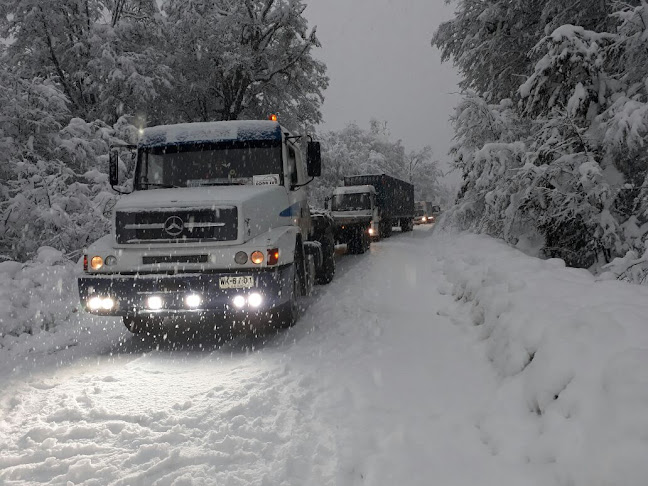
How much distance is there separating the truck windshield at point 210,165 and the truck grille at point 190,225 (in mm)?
1108

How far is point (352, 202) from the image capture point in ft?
71.1

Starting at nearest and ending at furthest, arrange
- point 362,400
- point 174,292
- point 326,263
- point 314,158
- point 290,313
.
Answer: point 362,400 → point 174,292 → point 290,313 → point 314,158 → point 326,263

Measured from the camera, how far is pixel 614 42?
908cm

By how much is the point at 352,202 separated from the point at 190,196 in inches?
637

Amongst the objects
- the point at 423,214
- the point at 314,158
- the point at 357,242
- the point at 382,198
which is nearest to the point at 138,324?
the point at 314,158

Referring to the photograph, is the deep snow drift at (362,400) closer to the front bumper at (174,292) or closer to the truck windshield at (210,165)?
the front bumper at (174,292)

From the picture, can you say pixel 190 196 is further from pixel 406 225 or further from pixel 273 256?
pixel 406 225

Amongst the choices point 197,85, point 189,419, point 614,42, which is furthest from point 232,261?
point 197,85

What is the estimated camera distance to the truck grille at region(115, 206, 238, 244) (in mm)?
5441

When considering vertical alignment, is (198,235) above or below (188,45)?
below

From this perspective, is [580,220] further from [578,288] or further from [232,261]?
[232,261]

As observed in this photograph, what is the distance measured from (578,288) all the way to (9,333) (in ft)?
22.3

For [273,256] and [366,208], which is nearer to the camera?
[273,256]

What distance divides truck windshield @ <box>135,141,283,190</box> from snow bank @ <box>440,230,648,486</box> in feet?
11.4
